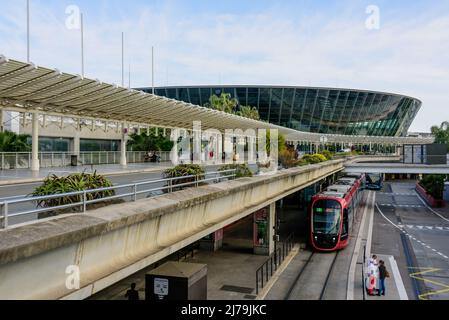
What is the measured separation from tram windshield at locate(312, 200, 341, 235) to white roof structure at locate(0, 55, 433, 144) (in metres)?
14.5

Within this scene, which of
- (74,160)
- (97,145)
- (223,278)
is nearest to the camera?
(223,278)

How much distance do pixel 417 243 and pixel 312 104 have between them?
8058cm

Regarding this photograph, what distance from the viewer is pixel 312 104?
108 meters

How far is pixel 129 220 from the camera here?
829cm

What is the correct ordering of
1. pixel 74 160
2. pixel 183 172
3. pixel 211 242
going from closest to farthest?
pixel 183 172, pixel 211 242, pixel 74 160

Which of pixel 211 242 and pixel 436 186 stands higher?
pixel 436 186

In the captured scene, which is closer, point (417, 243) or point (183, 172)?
point (183, 172)

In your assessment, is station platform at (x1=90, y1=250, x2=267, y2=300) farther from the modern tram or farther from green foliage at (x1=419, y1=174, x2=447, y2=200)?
green foliage at (x1=419, y1=174, x2=447, y2=200)

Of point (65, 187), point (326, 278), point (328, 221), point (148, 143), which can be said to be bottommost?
point (326, 278)

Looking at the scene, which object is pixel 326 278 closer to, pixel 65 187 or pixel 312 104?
pixel 65 187

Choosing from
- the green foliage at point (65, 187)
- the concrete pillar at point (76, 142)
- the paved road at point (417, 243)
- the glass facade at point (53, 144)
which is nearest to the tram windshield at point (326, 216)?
the paved road at point (417, 243)

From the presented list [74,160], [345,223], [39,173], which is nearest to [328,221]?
[345,223]

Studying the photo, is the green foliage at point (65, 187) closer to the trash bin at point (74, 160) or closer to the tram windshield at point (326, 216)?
the tram windshield at point (326, 216)

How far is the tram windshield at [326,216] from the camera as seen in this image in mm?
26969
